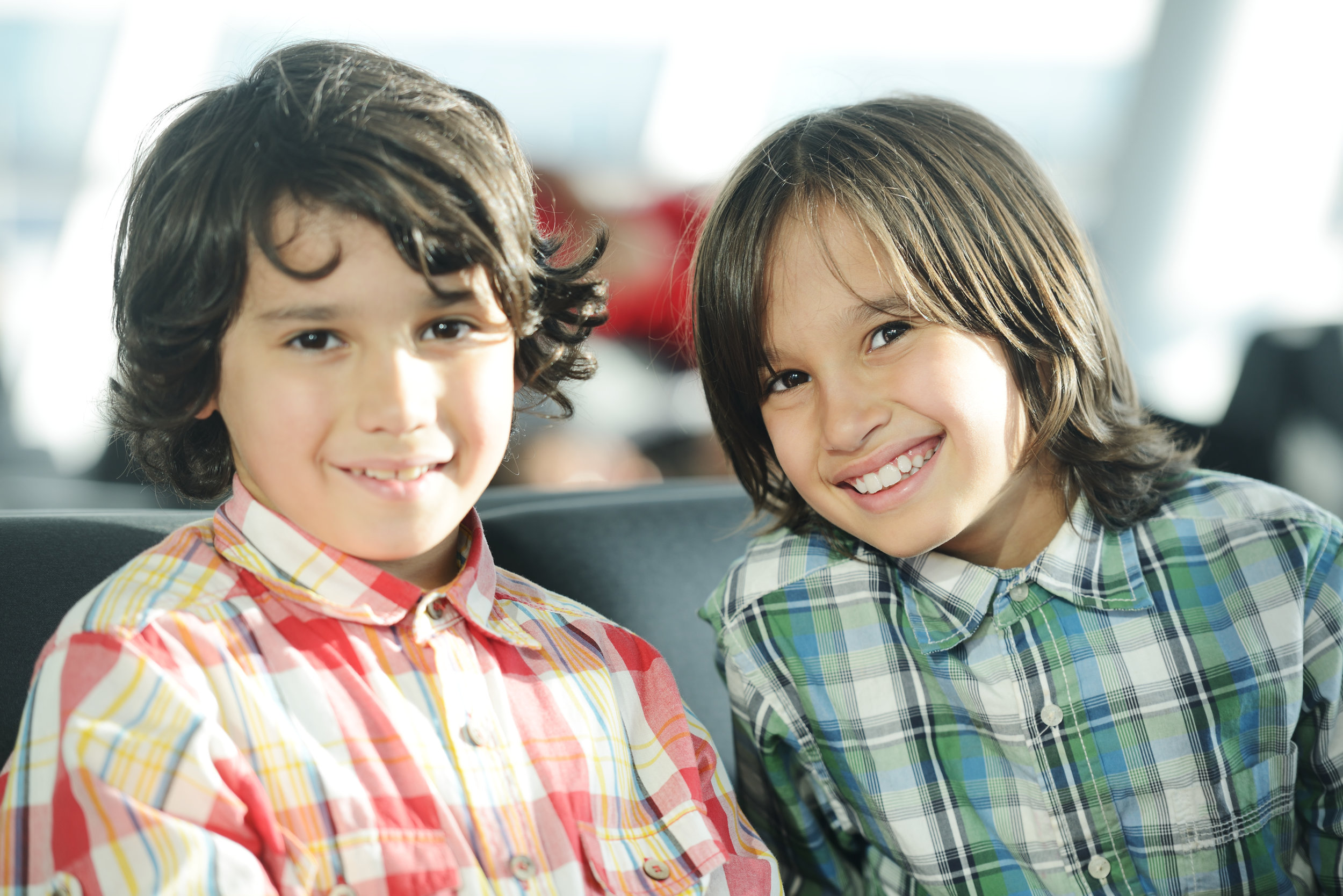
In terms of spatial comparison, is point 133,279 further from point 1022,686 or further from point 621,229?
point 621,229

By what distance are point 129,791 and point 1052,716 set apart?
72 centimetres

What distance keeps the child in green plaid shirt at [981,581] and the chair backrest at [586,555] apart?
16 centimetres

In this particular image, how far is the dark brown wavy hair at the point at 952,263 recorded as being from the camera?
3.22 ft

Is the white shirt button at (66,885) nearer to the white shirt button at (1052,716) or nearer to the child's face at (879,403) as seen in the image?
the child's face at (879,403)

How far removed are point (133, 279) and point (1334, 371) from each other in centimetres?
163

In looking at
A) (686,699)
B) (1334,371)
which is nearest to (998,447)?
(686,699)

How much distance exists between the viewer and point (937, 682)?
1.03 m

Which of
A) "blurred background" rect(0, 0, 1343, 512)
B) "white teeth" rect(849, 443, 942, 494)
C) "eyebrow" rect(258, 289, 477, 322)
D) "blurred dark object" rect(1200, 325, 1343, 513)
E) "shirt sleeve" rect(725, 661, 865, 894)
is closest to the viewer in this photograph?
"eyebrow" rect(258, 289, 477, 322)

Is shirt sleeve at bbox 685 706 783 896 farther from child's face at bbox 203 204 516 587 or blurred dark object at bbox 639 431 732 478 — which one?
blurred dark object at bbox 639 431 732 478

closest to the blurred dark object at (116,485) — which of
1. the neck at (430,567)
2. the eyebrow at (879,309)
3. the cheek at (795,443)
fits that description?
the neck at (430,567)

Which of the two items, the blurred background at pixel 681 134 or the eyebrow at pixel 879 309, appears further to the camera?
the blurred background at pixel 681 134

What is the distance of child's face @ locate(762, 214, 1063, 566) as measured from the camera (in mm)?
945

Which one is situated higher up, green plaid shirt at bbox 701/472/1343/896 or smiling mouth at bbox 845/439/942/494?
smiling mouth at bbox 845/439/942/494

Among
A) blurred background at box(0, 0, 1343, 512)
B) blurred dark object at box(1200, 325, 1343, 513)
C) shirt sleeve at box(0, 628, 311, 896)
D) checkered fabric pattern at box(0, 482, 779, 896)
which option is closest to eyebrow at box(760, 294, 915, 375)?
checkered fabric pattern at box(0, 482, 779, 896)
